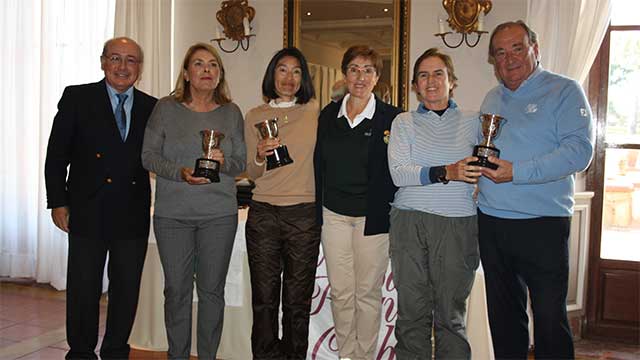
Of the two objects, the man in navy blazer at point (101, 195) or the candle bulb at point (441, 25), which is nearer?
the man in navy blazer at point (101, 195)

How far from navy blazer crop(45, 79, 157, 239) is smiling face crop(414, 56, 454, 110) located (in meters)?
1.40

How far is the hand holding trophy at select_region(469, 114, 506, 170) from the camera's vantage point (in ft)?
7.57

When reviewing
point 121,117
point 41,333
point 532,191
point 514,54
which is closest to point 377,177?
point 532,191

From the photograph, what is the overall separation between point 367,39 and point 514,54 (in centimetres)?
237

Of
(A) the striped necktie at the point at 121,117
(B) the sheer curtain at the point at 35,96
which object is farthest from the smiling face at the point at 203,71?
(B) the sheer curtain at the point at 35,96

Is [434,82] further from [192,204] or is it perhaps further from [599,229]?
[599,229]

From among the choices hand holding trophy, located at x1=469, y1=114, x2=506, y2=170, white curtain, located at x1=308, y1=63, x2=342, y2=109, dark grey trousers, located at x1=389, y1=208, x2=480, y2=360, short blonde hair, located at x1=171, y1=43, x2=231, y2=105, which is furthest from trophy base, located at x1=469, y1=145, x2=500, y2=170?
white curtain, located at x1=308, y1=63, x2=342, y2=109

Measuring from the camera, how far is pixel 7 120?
5305 millimetres

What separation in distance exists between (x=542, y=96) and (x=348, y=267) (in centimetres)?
114

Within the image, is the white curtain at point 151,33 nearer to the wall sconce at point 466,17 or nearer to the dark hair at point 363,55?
the wall sconce at point 466,17

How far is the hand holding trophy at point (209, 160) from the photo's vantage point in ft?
8.34

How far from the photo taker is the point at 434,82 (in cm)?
254

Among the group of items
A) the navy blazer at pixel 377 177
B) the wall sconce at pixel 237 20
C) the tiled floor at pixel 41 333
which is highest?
the wall sconce at pixel 237 20

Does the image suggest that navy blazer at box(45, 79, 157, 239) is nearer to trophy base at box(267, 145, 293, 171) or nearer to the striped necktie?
the striped necktie
